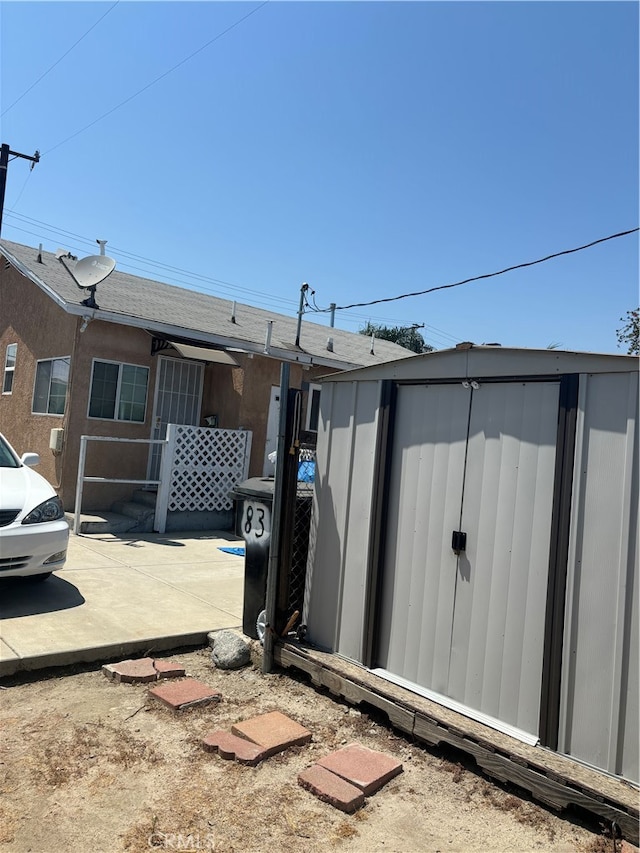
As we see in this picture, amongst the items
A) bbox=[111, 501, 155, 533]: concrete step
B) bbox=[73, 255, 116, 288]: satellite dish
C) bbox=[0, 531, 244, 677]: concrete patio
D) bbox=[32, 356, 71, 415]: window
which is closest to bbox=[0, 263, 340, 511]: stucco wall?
bbox=[32, 356, 71, 415]: window

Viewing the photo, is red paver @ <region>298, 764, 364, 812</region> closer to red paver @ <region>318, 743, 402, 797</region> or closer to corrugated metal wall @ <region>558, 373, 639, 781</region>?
red paver @ <region>318, 743, 402, 797</region>

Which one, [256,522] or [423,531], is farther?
[256,522]

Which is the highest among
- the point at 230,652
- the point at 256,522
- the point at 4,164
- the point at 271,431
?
the point at 4,164

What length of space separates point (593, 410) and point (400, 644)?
1957 mm

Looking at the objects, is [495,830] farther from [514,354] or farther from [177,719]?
[514,354]

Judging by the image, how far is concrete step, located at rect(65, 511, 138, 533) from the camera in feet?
31.7

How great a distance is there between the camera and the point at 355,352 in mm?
15828

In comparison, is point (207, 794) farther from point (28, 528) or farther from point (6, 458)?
point (6, 458)

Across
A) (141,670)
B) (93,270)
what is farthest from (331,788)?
(93,270)

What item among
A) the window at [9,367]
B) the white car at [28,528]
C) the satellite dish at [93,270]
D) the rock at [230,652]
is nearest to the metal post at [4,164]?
the window at [9,367]

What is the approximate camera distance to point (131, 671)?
4.39 meters

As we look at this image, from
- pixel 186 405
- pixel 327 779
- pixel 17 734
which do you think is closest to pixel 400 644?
pixel 327 779

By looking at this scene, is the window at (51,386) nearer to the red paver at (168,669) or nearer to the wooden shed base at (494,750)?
the red paver at (168,669)

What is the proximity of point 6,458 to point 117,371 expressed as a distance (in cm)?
488
